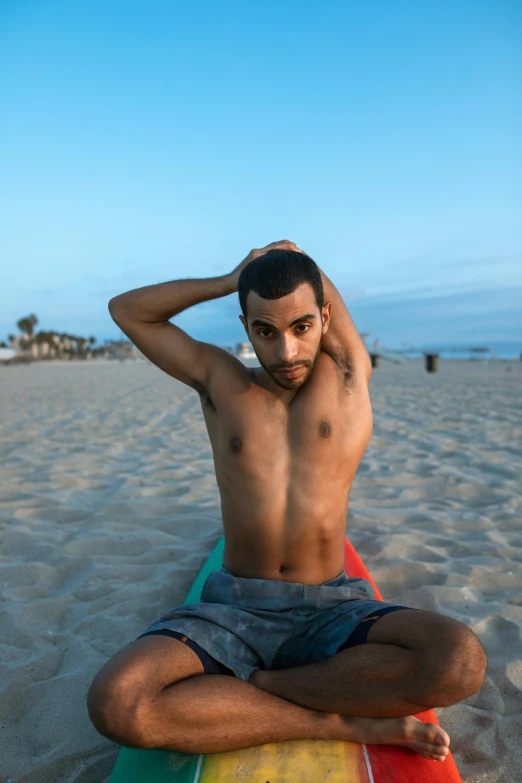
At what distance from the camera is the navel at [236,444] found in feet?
6.99

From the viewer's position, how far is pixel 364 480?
199 inches

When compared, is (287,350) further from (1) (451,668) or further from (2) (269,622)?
(1) (451,668)

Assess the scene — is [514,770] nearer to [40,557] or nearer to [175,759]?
[175,759]

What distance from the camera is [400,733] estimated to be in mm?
1684

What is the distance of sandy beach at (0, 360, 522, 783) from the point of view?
2.02 m

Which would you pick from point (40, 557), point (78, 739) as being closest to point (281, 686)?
point (78, 739)

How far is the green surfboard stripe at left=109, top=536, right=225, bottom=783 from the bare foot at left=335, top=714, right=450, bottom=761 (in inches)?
17.3

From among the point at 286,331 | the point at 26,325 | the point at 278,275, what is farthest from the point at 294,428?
the point at 26,325

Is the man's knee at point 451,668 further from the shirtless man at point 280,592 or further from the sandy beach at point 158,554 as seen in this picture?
the sandy beach at point 158,554

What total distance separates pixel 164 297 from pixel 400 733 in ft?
5.73

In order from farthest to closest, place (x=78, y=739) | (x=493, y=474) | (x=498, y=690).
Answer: (x=493, y=474)
(x=498, y=690)
(x=78, y=739)

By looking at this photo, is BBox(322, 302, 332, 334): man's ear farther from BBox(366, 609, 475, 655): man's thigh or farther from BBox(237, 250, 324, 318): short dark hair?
BBox(366, 609, 475, 655): man's thigh

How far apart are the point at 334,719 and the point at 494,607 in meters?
1.39

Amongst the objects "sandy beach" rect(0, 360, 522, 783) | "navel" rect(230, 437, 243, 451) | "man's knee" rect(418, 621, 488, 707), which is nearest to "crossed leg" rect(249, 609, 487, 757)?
"man's knee" rect(418, 621, 488, 707)
